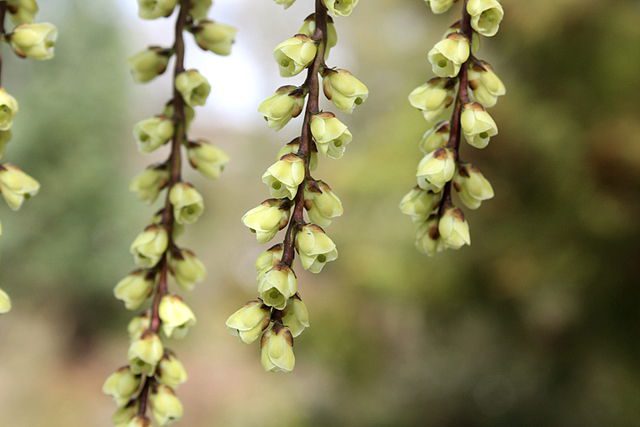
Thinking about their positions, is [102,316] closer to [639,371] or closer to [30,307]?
[30,307]

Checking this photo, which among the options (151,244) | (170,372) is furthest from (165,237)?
(170,372)

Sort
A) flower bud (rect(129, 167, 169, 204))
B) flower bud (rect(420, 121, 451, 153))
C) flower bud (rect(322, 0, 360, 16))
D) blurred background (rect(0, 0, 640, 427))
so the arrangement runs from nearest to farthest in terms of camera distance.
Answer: flower bud (rect(322, 0, 360, 16))
flower bud (rect(420, 121, 451, 153))
flower bud (rect(129, 167, 169, 204))
blurred background (rect(0, 0, 640, 427))

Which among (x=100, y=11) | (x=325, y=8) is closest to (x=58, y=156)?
(x=100, y=11)

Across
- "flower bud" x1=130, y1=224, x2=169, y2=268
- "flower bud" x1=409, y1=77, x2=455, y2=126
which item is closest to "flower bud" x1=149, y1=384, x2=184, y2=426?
"flower bud" x1=130, y1=224, x2=169, y2=268

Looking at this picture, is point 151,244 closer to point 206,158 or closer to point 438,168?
point 206,158

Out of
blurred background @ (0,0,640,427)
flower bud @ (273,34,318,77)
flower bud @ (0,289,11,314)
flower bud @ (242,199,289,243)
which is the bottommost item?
flower bud @ (0,289,11,314)

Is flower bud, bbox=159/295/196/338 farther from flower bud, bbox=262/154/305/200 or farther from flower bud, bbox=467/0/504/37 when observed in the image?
flower bud, bbox=467/0/504/37

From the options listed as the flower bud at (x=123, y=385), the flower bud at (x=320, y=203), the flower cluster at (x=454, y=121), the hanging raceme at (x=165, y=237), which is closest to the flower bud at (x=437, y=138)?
the flower cluster at (x=454, y=121)
